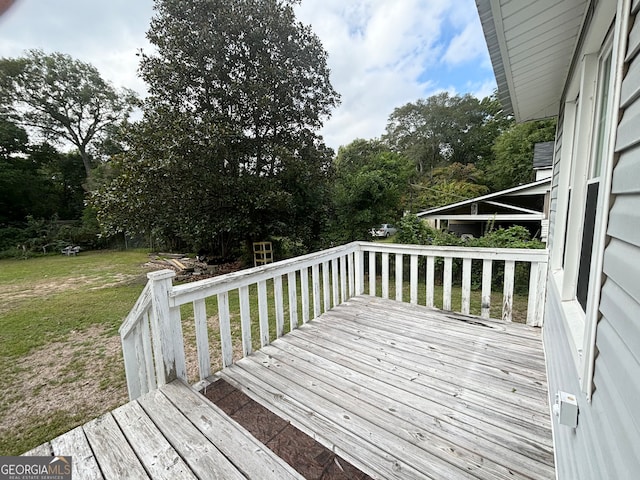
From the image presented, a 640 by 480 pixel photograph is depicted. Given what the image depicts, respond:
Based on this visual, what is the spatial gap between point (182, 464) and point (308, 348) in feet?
4.30

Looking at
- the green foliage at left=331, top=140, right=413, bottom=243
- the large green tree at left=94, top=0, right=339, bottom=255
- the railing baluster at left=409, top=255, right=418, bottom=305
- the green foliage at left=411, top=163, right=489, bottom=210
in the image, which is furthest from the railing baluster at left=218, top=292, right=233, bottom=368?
the green foliage at left=411, top=163, right=489, bottom=210

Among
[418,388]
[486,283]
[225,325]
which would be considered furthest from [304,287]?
[486,283]

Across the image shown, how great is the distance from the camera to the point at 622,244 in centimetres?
64

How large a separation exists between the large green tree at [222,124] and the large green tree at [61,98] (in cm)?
1390

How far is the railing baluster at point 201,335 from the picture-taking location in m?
1.95

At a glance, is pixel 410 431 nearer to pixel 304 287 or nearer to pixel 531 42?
pixel 304 287

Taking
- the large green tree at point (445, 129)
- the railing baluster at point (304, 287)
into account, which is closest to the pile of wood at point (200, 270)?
the railing baluster at point (304, 287)

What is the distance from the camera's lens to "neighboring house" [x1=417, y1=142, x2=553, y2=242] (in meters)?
8.53

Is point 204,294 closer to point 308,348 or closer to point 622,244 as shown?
point 308,348

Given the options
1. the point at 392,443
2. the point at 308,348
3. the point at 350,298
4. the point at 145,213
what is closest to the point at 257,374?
the point at 308,348

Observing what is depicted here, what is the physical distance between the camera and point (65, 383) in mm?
2912

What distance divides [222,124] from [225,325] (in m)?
6.07

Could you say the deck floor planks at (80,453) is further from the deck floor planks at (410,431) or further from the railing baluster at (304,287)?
the railing baluster at (304,287)

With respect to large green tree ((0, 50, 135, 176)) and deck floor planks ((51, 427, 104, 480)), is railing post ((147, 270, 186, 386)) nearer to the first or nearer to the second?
deck floor planks ((51, 427, 104, 480))
